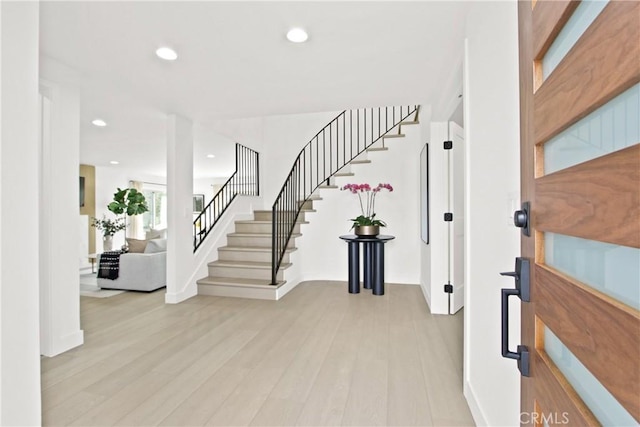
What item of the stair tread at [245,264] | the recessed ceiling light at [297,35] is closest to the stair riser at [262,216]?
the stair tread at [245,264]

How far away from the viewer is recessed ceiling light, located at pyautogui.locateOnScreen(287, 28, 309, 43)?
2135 millimetres

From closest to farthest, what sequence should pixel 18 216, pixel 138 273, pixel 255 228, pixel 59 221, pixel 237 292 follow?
pixel 18 216
pixel 59 221
pixel 237 292
pixel 138 273
pixel 255 228

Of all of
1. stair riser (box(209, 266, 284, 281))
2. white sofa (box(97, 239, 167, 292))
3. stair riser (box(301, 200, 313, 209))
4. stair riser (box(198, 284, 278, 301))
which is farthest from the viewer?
stair riser (box(301, 200, 313, 209))

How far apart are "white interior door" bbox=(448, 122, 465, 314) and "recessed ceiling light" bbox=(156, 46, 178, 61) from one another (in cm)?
264

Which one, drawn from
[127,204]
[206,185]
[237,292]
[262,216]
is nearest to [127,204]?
[127,204]

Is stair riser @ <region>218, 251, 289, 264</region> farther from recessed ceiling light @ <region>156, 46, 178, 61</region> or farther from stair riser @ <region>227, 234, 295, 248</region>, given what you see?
recessed ceiling light @ <region>156, 46, 178, 61</region>

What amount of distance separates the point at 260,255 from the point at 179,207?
1.32m

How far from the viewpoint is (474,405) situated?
5.61 feet

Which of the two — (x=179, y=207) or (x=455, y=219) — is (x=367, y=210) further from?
(x=179, y=207)

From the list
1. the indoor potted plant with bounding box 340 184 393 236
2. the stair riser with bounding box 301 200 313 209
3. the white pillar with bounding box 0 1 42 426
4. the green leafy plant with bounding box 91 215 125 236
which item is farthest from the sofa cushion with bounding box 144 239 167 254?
the white pillar with bounding box 0 1 42 426

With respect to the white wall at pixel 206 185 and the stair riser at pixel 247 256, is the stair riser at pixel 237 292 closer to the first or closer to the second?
the stair riser at pixel 247 256

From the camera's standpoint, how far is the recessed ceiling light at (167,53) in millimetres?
2377

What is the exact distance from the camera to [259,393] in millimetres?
1983

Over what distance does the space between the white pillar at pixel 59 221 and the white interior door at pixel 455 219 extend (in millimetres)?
3497
